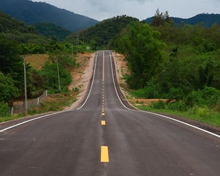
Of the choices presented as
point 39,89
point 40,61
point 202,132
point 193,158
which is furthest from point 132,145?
point 40,61

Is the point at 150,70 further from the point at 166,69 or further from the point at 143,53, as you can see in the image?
the point at 166,69

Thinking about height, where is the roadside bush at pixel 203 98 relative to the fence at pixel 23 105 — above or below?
above

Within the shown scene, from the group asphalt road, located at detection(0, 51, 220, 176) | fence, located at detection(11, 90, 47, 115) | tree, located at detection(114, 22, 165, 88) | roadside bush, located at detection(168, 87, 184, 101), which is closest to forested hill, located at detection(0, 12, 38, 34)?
tree, located at detection(114, 22, 165, 88)

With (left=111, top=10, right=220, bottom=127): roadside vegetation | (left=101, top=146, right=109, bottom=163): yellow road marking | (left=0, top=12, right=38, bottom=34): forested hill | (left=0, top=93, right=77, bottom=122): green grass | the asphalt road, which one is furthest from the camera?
(left=0, top=12, right=38, bottom=34): forested hill

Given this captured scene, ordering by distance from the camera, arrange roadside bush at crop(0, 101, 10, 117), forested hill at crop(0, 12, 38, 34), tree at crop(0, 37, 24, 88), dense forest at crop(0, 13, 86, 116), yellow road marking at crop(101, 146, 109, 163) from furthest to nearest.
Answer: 1. forested hill at crop(0, 12, 38, 34)
2. tree at crop(0, 37, 24, 88)
3. dense forest at crop(0, 13, 86, 116)
4. roadside bush at crop(0, 101, 10, 117)
5. yellow road marking at crop(101, 146, 109, 163)

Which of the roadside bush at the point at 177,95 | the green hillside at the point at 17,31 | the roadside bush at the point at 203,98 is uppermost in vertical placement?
the green hillside at the point at 17,31

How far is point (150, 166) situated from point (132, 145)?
7.08 ft

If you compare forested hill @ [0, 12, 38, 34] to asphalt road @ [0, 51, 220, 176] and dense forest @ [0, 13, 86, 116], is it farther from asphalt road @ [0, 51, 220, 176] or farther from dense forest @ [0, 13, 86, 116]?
asphalt road @ [0, 51, 220, 176]

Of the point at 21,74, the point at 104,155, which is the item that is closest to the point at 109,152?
the point at 104,155

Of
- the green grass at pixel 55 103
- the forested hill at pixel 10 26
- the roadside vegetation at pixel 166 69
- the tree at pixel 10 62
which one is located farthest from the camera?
the forested hill at pixel 10 26

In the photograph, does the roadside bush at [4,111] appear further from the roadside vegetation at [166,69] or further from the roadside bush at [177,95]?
the roadside bush at [177,95]

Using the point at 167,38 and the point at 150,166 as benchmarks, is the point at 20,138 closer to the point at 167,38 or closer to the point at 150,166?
the point at 150,166

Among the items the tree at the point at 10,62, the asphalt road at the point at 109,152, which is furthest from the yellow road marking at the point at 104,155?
the tree at the point at 10,62

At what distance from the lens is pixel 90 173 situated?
603cm
